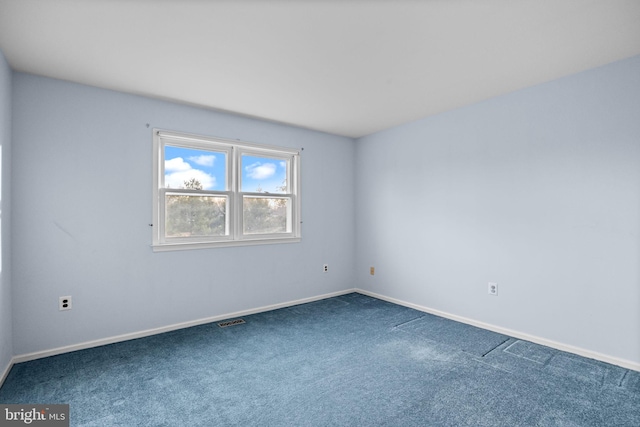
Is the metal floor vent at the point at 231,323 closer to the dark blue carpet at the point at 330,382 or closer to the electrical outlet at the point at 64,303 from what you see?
the dark blue carpet at the point at 330,382

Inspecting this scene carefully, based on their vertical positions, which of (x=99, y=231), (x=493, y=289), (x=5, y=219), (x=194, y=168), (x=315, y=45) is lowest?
(x=493, y=289)

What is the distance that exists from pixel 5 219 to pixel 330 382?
2.77 meters

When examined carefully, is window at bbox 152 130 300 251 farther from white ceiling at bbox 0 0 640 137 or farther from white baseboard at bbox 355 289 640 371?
white baseboard at bbox 355 289 640 371

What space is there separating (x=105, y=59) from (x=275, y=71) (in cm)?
131

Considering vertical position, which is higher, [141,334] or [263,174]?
[263,174]

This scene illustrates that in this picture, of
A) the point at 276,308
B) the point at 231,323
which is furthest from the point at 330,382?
the point at 276,308

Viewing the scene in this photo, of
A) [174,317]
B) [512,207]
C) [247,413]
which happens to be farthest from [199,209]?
[512,207]

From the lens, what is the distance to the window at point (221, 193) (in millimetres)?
3400

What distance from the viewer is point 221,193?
3.75 m

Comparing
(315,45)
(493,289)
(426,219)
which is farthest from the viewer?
(426,219)

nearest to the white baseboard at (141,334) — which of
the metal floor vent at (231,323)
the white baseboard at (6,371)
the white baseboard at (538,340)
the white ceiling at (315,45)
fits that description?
the white baseboard at (6,371)

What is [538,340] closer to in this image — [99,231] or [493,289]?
[493,289]

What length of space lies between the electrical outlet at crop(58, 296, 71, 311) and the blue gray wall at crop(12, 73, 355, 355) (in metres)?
0.03

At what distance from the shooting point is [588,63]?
260 centimetres
